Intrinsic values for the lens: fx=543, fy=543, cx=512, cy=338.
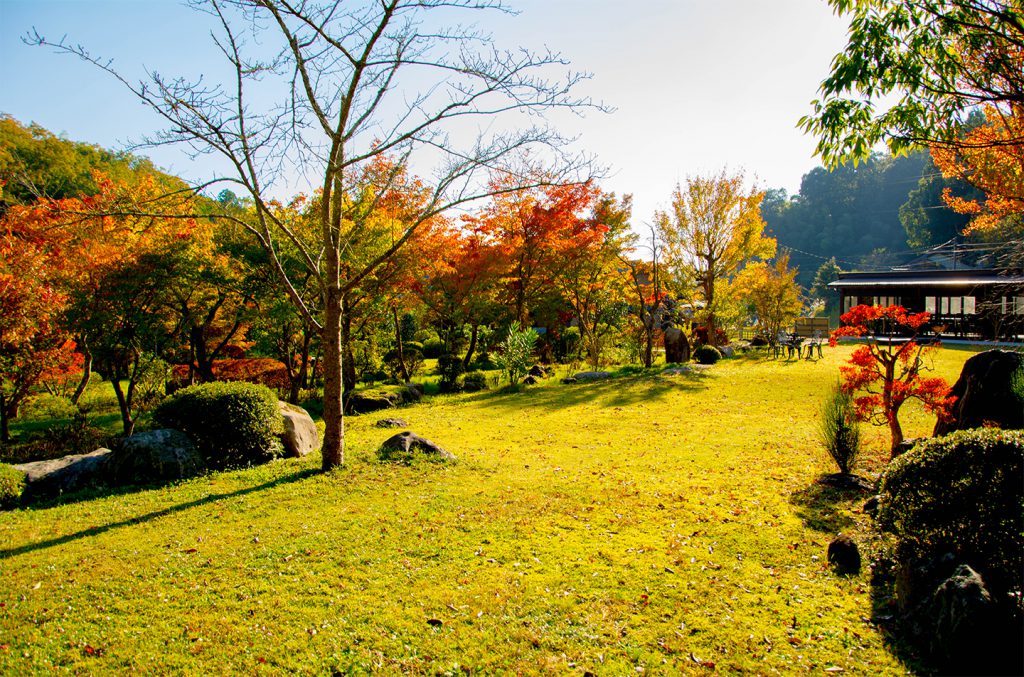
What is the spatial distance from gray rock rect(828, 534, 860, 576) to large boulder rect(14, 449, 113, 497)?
9.02 metres

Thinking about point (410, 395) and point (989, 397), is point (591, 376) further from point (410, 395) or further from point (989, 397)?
point (989, 397)

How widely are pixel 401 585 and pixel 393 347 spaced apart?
18.7m

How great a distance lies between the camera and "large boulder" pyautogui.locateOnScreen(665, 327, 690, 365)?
2148 centimetres

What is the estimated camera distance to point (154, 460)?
766cm

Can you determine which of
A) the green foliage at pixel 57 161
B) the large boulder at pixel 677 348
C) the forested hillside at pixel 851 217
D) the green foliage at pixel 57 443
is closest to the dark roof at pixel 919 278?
the large boulder at pixel 677 348

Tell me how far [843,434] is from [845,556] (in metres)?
3.00

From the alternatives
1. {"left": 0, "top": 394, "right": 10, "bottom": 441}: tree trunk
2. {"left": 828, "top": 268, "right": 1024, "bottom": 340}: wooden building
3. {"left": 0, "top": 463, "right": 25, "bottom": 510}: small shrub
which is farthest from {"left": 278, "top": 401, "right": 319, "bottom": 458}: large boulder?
{"left": 828, "top": 268, "right": 1024, "bottom": 340}: wooden building

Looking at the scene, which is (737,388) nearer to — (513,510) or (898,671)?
(513,510)

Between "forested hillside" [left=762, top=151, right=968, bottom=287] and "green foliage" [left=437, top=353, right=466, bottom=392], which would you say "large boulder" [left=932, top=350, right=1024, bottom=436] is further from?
"forested hillside" [left=762, top=151, right=968, bottom=287]

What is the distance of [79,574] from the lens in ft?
15.7

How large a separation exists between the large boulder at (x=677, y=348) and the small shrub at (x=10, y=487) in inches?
760

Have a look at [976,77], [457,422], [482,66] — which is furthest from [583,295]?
[976,77]

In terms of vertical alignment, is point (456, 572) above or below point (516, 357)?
below

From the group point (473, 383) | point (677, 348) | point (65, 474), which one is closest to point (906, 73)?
point (65, 474)
